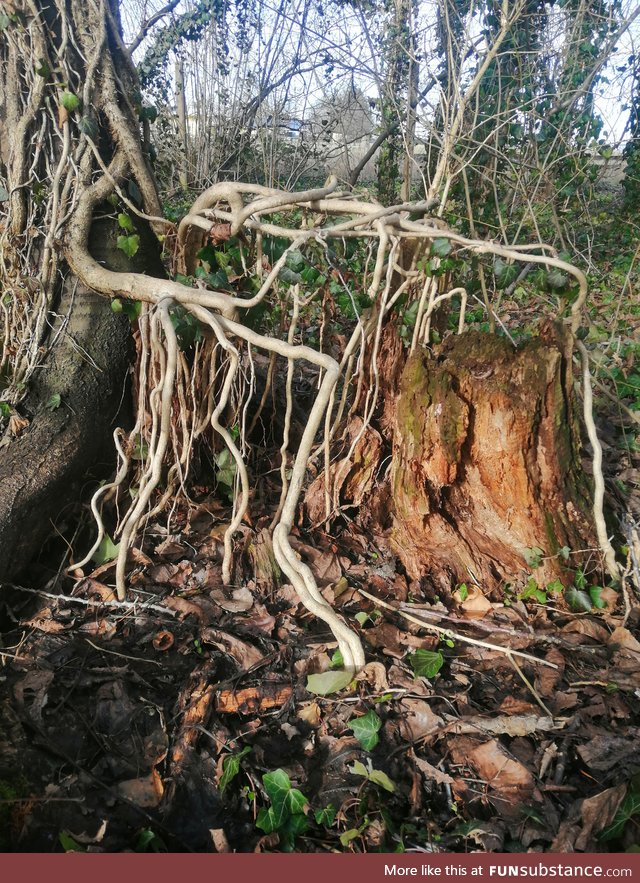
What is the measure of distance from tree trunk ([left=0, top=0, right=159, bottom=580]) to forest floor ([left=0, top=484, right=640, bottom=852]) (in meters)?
0.54

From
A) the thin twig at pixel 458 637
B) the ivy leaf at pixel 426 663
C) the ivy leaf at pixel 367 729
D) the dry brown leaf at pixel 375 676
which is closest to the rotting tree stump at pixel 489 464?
the thin twig at pixel 458 637

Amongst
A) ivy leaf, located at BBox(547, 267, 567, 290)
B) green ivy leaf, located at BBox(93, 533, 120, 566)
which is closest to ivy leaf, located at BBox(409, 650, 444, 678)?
green ivy leaf, located at BBox(93, 533, 120, 566)

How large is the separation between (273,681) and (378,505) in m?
0.99

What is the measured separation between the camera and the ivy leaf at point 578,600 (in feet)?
7.20

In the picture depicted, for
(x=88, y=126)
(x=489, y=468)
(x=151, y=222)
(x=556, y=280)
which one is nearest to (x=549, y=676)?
(x=489, y=468)

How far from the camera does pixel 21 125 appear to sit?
2369mm

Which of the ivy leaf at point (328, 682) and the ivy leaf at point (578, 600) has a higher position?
the ivy leaf at point (578, 600)

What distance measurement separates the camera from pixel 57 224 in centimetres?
240

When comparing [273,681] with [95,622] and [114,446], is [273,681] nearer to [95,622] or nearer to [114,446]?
[95,622]

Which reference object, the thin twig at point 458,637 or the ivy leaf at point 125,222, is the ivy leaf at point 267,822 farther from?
the ivy leaf at point 125,222

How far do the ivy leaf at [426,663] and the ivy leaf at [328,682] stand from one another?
23 cm

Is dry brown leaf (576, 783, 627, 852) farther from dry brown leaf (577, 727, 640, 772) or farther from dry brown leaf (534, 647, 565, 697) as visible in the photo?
dry brown leaf (534, 647, 565, 697)

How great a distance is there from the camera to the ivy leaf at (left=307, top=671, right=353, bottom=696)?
182cm
